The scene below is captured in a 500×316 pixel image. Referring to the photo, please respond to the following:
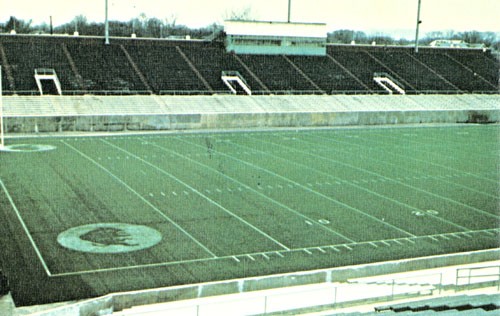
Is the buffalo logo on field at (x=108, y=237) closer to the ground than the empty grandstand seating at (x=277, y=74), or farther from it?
closer to the ground

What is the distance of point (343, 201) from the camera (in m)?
24.6

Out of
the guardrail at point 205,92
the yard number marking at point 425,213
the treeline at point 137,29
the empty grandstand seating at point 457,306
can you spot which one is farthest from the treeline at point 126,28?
the empty grandstand seating at point 457,306

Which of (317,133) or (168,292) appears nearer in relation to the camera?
(168,292)

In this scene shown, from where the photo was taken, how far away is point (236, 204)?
23.7 m

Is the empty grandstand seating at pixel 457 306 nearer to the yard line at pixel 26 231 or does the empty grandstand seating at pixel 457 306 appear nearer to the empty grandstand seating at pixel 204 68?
the yard line at pixel 26 231

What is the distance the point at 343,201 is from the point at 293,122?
2008 centimetres

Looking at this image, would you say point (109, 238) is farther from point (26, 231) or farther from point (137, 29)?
point (137, 29)

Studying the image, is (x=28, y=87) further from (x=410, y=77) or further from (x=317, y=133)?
(x=410, y=77)

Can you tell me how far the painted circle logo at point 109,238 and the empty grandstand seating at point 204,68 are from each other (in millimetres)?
26013

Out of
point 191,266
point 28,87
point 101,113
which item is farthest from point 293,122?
point 191,266

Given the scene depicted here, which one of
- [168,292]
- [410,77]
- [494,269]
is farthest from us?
[410,77]

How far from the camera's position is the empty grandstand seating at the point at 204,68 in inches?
1889

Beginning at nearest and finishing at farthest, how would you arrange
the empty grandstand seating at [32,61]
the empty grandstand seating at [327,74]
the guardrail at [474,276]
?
1. the guardrail at [474,276]
2. the empty grandstand seating at [32,61]
3. the empty grandstand seating at [327,74]

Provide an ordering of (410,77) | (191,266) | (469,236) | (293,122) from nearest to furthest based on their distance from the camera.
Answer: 1. (191,266)
2. (469,236)
3. (293,122)
4. (410,77)
